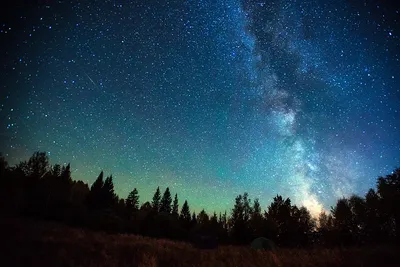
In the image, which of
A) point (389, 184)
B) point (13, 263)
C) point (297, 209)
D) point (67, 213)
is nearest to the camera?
point (13, 263)

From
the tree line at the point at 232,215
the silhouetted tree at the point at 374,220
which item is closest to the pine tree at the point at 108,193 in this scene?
the tree line at the point at 232,215

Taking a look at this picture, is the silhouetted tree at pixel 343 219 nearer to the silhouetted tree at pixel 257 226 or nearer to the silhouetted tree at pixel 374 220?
the silhouetted tree at pixel 374 220

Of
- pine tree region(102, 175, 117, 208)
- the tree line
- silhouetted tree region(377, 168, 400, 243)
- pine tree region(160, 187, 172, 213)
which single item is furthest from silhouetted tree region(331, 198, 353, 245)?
pine tree region(160, 187, 172, 213)

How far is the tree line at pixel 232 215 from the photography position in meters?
32.1

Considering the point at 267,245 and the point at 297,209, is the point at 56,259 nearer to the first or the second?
the point at 267,245

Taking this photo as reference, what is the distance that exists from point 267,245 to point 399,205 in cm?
2590

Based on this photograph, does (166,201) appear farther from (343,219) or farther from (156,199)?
(343,219)

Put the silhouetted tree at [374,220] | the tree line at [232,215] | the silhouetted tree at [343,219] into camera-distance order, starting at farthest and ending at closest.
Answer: the silhouetted tree at [343,219]
the silhouetted tree at [374,220]
the tree line at [232,215]

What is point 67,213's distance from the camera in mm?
34844

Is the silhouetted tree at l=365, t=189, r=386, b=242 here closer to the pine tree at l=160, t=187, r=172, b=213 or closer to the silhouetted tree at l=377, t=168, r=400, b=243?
the silhouetted tree at l=377, t=168, r=400, b=243

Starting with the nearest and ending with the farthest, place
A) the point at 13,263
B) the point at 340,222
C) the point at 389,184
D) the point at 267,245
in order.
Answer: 1. the point at 13,263
2. the point at 267,245
3. the point at 389,184
4. the point at 340,222

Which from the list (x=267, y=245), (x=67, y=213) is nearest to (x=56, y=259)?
(x=267, y=245)

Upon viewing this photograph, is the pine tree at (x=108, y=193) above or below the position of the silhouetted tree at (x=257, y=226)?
above

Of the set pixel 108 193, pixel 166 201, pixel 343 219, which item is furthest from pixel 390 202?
pixel 166 201
